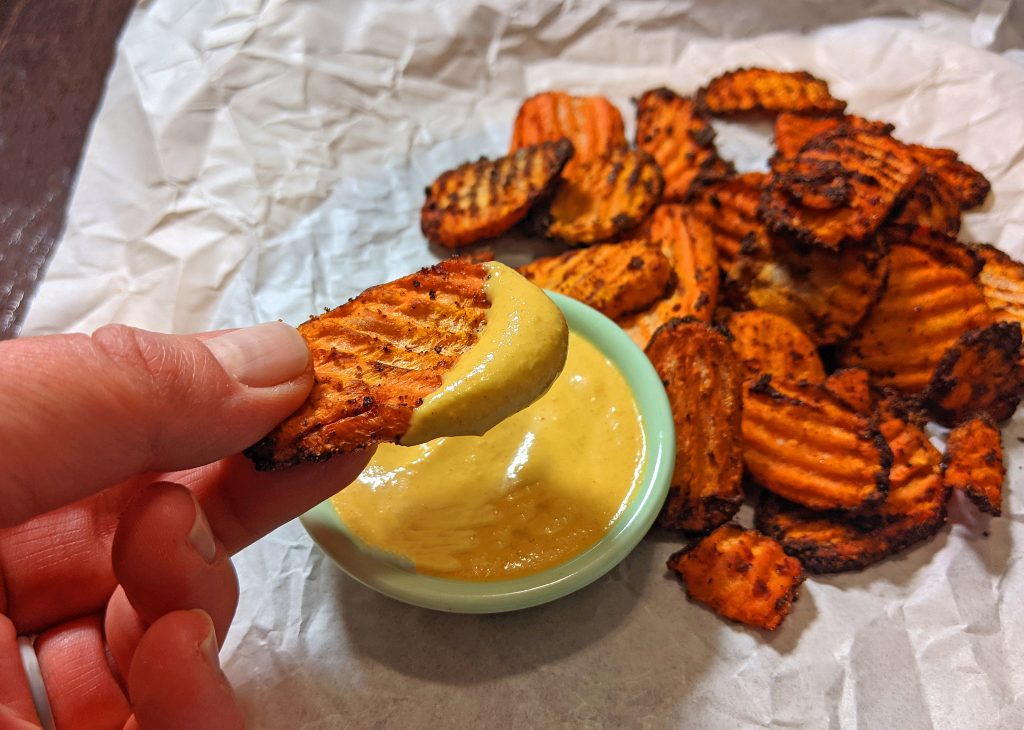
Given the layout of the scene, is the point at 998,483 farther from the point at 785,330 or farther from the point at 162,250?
the point at 162,250

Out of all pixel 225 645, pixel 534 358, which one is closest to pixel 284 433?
pixel 534 358

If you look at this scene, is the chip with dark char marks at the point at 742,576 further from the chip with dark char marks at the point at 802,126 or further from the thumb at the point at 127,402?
the chip with dark char marks at the point at 802,126

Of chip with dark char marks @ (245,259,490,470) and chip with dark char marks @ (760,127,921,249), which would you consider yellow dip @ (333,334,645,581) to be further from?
chip with dark char marks @ (760,127,921,249)

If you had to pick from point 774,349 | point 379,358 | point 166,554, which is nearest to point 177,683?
point 166,554

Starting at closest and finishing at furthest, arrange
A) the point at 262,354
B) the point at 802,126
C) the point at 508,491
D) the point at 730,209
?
the point at 262,354
the point at 508,491
the point at 730,209
the point at 802,126

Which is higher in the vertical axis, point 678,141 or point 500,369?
point 500,369

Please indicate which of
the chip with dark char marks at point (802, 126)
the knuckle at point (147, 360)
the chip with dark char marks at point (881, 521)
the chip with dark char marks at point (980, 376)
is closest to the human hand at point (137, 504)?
the knuckle at point (147, 360)

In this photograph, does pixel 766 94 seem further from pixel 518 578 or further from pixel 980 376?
pixel 518 578
